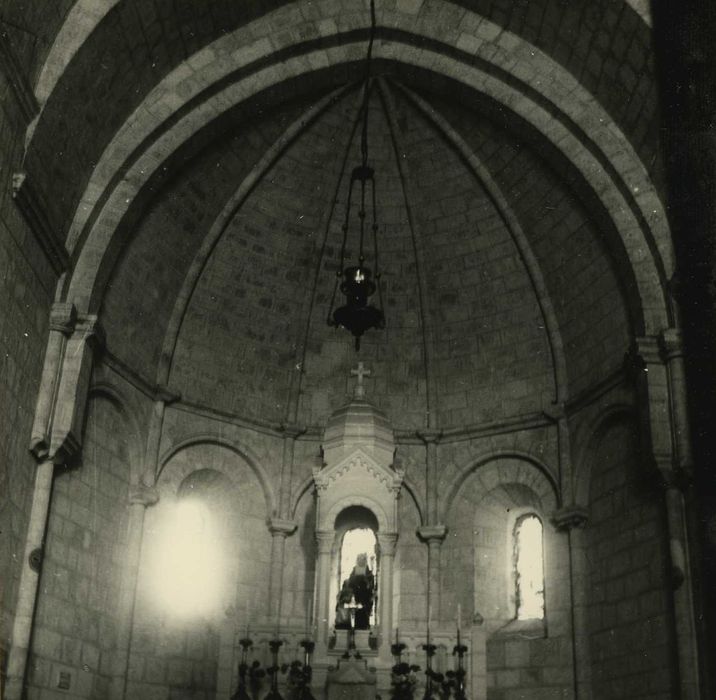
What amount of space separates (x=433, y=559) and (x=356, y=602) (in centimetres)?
316

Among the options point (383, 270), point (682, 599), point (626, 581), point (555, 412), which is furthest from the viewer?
point (383, 270)

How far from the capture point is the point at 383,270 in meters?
18.2

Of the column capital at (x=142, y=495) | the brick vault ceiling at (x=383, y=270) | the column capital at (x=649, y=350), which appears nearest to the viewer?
the column capital at (x=649, y=350)

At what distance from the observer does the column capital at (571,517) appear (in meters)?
15.4

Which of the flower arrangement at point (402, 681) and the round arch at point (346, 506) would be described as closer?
the flower arrangement at point (402, 681)

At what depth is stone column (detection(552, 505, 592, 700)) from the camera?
14445 millimetres

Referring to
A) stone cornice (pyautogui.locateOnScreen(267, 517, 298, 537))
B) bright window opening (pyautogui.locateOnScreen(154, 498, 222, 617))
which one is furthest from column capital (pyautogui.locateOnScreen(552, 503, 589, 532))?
bright window opening (pyautogui.locateOnScreen(154, 498, 222, 617))

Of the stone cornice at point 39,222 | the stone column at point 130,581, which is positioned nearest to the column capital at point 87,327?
the stone cornice at point 39,222

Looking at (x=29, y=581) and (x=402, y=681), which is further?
(x=402, y=681)

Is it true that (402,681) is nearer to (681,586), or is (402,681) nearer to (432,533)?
(681,586)

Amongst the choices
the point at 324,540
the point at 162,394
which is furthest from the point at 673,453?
the point at 162,394

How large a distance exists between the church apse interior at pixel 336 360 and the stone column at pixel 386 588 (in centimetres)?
4

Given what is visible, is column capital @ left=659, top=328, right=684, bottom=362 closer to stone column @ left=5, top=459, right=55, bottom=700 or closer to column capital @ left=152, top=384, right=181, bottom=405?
column capital @ left=152, top=384, right=181, bottom=405

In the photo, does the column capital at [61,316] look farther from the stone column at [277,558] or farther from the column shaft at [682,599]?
the column shaft at [682,599]
